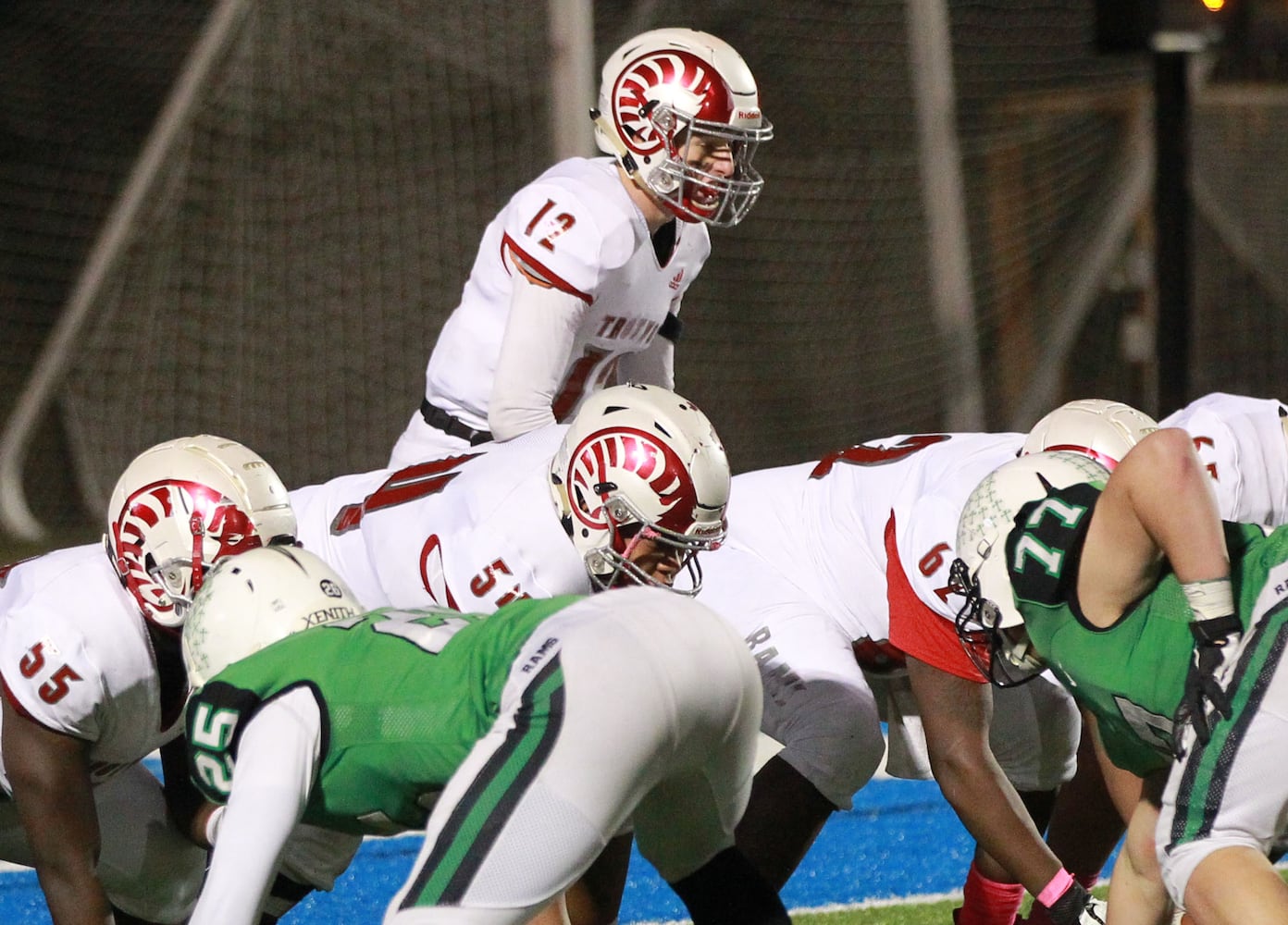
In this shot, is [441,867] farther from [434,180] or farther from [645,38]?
[434,180]

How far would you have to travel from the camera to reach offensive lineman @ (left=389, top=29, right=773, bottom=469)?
375cm

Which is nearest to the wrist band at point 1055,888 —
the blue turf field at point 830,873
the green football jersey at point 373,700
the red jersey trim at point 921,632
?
the red jersey trim at point 921,632

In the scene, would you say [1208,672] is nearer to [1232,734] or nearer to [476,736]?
[1232,734]

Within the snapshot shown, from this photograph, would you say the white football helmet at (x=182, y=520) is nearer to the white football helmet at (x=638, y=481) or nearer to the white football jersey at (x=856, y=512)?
the white football helmet at (x=638, y=481)

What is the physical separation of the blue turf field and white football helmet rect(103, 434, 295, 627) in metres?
1.26

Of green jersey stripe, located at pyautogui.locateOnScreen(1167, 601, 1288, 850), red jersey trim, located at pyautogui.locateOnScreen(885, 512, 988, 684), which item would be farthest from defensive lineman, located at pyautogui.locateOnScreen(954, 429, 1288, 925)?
red jersey trim, located at pyautogui.locateOnScreen(885, 512, 988, 684)

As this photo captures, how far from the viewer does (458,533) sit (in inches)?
127

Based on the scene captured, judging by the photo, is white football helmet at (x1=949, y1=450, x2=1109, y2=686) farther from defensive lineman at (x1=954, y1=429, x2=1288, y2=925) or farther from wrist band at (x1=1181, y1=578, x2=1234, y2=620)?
wrist band at (x1=1181, y1=578, x2=1234, y2=620)

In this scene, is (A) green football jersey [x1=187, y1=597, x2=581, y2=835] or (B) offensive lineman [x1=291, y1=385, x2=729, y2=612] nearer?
(A) green football jersey [x1=187, y1=597, x2=581, y2=835]

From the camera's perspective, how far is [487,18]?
677cm

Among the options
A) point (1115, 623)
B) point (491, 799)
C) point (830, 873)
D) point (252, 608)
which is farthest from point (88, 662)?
point (830, 873)

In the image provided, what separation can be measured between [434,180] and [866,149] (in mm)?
2104

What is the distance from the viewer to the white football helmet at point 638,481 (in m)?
2.94

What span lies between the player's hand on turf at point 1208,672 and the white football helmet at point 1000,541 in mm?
329
